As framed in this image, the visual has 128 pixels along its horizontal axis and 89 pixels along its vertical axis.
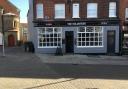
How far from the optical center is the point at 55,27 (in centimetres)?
3803

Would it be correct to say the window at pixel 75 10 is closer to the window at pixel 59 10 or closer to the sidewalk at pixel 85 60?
the window at pixel 59 10

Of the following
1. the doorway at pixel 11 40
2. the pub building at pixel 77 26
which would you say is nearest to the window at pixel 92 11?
the pub building at pixel 77 26

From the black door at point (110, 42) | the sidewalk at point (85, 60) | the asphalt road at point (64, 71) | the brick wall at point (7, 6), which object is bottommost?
the sidewalk at point (85, 60)

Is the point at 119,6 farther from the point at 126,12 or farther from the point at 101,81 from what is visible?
the point at 101,81

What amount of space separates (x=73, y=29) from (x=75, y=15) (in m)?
1.79

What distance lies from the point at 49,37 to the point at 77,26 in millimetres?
3670

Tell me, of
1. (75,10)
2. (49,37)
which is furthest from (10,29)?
(75,10)

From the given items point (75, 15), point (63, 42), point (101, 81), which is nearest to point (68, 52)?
point (63, 42)

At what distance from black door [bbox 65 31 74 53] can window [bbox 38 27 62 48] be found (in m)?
0.85

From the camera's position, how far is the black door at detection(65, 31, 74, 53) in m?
38.1

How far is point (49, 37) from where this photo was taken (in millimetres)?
38281

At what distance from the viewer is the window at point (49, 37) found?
38.1m

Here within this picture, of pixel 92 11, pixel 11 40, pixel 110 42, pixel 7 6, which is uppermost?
pixel 7 6

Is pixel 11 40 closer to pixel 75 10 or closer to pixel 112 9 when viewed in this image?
pixel 75 10
